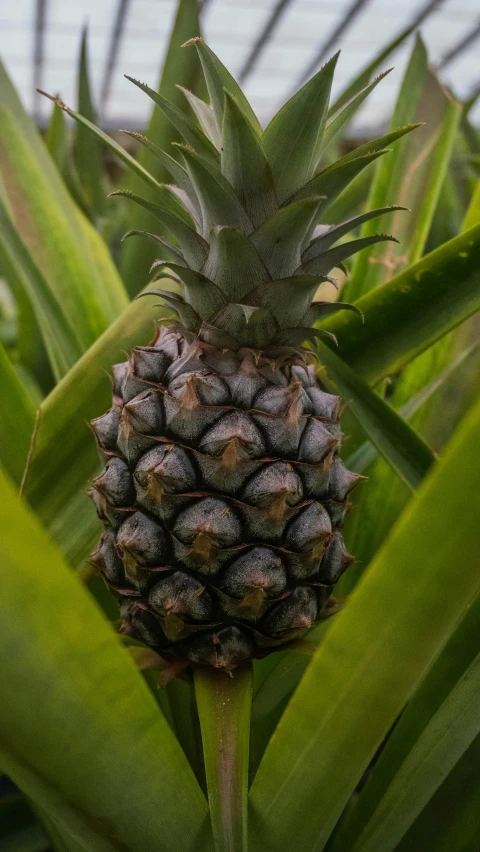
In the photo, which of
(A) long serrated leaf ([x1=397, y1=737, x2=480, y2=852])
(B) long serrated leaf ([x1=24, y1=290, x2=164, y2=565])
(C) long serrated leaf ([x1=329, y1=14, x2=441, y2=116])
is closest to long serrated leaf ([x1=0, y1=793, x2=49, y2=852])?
(B) long serrated leaf ([x1=24, y1=290, x2=164, y2=565])

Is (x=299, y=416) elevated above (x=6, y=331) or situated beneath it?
situated beneath

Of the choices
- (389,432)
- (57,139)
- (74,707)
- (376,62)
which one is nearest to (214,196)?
(389,432)

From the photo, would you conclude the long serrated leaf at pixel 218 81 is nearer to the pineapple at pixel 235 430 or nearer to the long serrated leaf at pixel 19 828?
the pineapple at pixel 235 430

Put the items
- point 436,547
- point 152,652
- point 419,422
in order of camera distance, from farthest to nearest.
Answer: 1. point 419,422
2. point 152,652
3. point 436,547

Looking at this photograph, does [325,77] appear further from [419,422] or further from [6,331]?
[6,331]

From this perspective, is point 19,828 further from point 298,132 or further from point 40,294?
point 298,132

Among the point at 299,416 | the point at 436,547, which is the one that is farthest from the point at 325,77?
the point at 436,547
